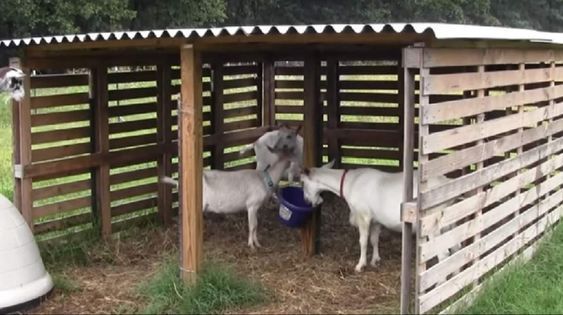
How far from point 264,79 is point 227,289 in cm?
499

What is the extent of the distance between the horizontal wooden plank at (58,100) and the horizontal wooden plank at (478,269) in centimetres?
396

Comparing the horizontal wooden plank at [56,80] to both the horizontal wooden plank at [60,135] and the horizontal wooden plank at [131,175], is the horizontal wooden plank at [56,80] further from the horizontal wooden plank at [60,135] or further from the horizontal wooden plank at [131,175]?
the horizontal wooden plank at [131,175]

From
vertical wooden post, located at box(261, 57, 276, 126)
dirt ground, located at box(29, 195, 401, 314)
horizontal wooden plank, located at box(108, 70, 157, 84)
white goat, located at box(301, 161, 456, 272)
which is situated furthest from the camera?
vertical wooden post, located at box(261, 57, 276, 126)

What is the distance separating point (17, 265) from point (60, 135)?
1998 mm

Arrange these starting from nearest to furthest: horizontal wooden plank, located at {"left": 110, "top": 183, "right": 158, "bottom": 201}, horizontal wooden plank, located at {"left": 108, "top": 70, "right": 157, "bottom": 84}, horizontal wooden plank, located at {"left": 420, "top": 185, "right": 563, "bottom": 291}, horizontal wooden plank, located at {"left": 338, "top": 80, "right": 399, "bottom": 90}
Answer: horizontal wooden plank, located at {"left": 420, "top": 185, "right": 563, "bottom": 291}, horizontal wooden plank, located at {"left": 108, "top": 70, "right": 157, "bottom": 84}, horizontal wooden plank, located at {"left": 110, "top": 183, "right": 158, "bottom": 201}, horizontal wooden plank, located at {"left": 338, "top": 80, "right": 399, "bottom": 90}

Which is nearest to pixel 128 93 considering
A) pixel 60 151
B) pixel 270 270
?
pixel 60 151

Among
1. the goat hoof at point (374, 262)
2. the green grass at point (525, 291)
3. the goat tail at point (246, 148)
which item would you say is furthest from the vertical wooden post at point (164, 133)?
the green grass at point (525, 291)

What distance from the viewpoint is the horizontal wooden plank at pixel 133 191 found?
8344 mm

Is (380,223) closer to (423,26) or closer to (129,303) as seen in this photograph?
(129,303)

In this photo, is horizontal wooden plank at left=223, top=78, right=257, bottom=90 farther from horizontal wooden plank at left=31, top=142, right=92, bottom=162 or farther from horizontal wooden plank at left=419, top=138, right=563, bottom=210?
horizontal wooden plank at left=419, top=138, right=563, bottom=210

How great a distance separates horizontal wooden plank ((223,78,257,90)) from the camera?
9.88 metres

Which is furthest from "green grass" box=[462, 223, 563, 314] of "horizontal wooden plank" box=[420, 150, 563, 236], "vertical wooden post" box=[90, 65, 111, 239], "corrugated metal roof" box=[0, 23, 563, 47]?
"vertical wooden post" box=[90, 65, 111, 239]

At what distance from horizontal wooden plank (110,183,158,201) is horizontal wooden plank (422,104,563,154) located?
4.04m

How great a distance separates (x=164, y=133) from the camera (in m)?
8.77
